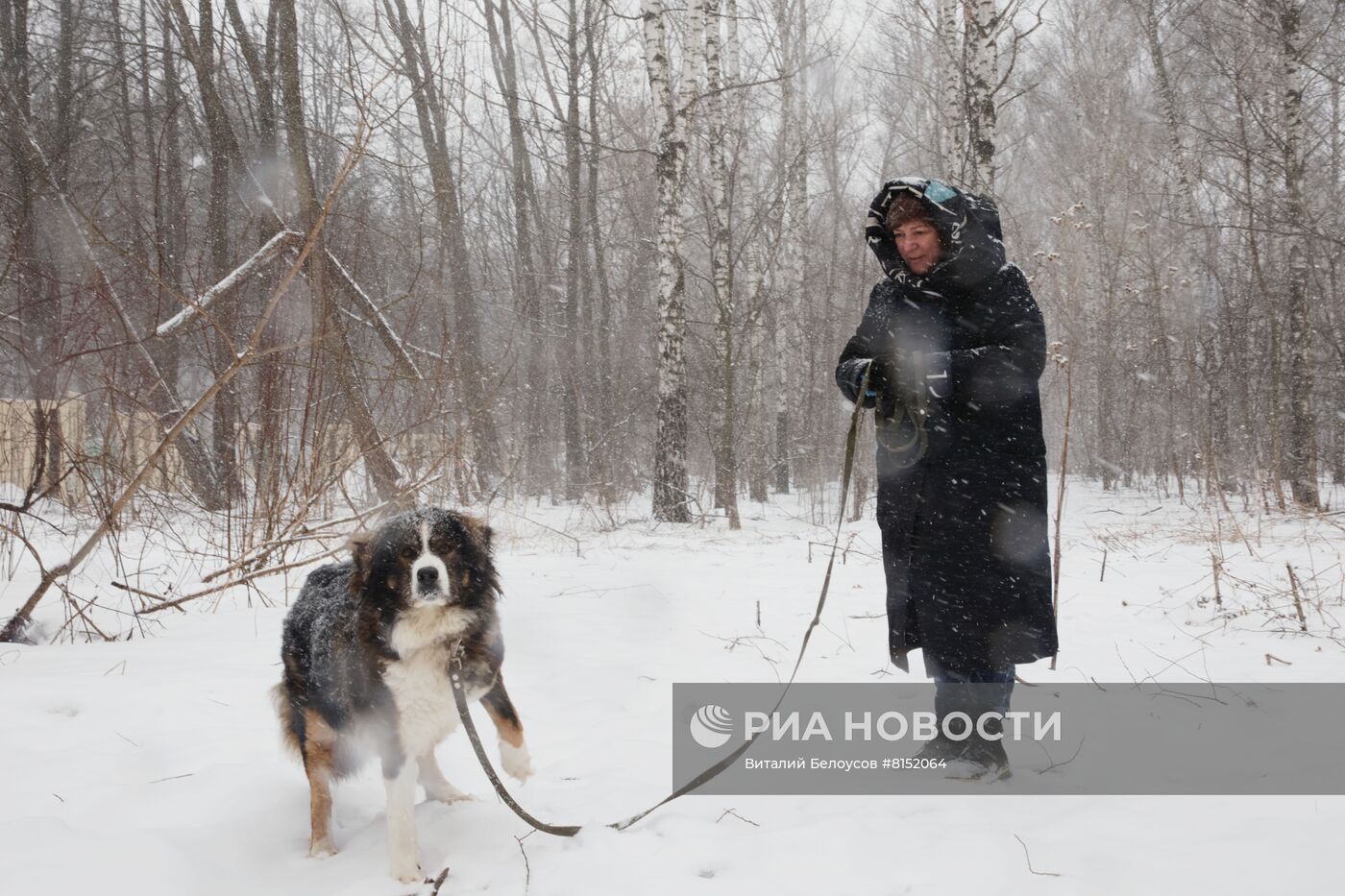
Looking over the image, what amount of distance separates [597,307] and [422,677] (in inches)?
660

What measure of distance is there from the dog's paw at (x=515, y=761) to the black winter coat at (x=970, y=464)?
1543 mm

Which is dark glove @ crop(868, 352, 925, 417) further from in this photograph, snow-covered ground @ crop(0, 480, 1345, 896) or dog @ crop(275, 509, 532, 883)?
dog @ crop(275, 509, 532, 883)

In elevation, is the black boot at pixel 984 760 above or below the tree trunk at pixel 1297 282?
below

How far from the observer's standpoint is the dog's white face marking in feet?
8.21

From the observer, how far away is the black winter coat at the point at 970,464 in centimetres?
281

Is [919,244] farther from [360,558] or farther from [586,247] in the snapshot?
[586,247]

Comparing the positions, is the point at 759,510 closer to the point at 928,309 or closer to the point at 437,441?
the point at 437,441

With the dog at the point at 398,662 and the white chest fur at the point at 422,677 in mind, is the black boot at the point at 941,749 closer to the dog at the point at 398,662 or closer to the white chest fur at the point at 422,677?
the dog at the point at 398,662

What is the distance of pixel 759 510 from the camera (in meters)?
12.7

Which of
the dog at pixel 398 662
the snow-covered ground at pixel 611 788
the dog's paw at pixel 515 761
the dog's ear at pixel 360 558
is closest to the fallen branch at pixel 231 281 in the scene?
the snow-covered ground at pixel 611 788

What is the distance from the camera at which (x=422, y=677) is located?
2531 mm

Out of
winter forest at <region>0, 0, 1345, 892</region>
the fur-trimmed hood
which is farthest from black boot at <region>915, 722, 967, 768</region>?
the fur-trimmed hood

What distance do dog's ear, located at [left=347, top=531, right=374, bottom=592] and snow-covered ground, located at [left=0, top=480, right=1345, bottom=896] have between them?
945 mm

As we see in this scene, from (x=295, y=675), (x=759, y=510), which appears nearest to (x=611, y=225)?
(x=759, y=510)
